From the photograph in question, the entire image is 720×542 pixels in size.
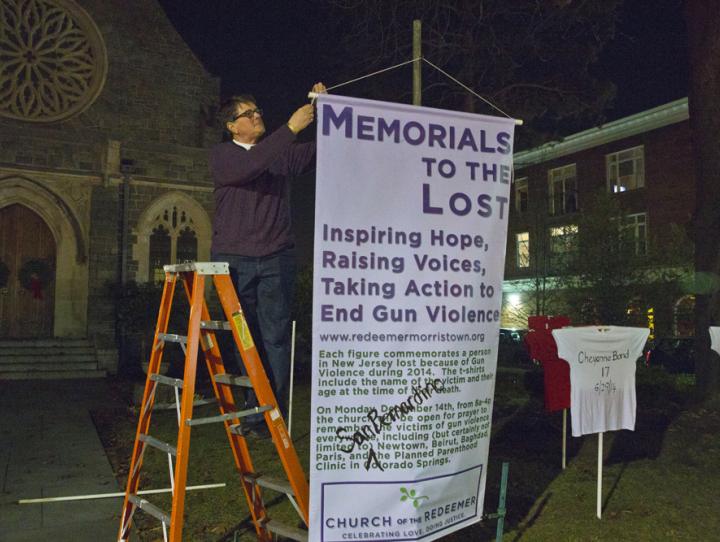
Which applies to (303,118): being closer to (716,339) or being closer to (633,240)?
(716,339)

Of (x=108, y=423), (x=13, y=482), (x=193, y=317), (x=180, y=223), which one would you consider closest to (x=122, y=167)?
(x=180, y=223)

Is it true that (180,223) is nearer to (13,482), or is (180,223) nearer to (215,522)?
(13,482)

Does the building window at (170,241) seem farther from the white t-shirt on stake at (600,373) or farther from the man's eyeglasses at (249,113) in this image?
the man's eyeglasses at (249,113)

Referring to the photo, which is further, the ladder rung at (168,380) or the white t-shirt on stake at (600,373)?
the white t-shirt on stake at (600,373)

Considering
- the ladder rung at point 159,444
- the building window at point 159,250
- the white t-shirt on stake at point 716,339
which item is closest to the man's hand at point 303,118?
the ladder rung at point 159,444

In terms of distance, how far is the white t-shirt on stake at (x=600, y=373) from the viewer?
4914mm

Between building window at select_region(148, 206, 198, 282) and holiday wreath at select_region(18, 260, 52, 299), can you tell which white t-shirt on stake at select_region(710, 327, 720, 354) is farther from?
holiday wreath at select_region(18, 260, 52, 299)

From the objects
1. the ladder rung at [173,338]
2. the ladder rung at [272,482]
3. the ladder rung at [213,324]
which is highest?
the ladder rung at [213,324]

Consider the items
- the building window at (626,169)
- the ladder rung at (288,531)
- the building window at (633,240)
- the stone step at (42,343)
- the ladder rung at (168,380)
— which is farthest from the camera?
the building window at (626,169)

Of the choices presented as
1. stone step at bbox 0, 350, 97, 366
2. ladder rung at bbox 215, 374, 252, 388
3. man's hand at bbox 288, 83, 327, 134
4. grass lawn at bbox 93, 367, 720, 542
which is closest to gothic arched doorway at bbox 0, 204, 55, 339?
stone step at bbox 0, 350, 97, 366

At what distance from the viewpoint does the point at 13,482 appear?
5684 millimetres

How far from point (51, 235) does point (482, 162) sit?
606 inches

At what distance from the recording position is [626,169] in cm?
3219

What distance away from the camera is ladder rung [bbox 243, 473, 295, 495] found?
333 cm
